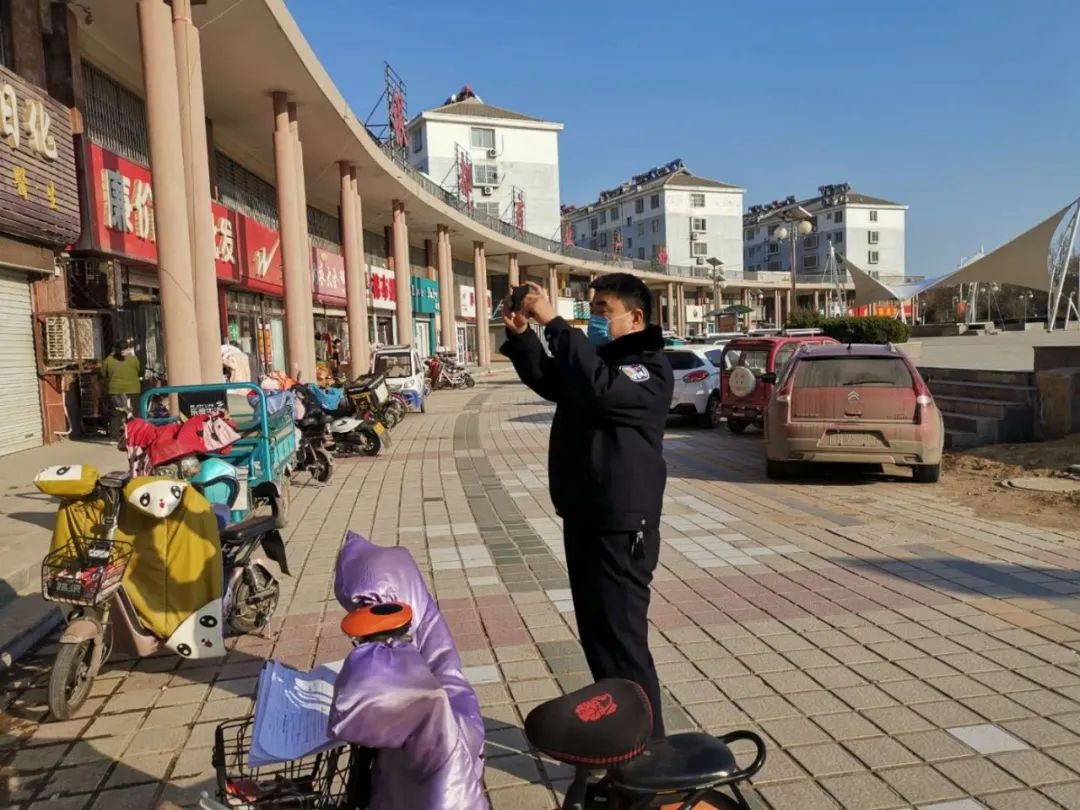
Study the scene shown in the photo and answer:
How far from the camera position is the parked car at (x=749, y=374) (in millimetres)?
12891

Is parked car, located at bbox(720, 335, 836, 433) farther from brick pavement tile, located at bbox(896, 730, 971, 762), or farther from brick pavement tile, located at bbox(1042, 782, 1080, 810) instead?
brick pavement tile, located at bbox(1042, 782, 1080, 810)

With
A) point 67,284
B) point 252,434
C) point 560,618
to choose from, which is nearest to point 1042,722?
point 560,618

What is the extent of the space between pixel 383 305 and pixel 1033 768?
30238mm

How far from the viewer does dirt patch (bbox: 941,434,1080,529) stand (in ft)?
24.0

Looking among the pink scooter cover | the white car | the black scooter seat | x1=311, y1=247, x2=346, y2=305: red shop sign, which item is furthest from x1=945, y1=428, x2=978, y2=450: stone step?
x1=311, y1=247, x2=346, y2=305: red shop sign

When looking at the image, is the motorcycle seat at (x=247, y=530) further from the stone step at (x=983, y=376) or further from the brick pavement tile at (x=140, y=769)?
the stone step at (x=983, y=376)

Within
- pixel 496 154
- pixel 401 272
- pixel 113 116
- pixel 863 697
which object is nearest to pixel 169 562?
pixel 863 697

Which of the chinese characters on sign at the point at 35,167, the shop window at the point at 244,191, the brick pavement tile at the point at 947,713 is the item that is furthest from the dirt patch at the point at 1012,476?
the shop window at the point at 244,191

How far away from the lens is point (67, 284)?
496 inches

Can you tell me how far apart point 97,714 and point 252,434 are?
13.3 feet

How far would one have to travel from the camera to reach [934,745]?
324cm

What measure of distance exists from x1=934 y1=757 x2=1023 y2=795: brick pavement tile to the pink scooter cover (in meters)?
1.98

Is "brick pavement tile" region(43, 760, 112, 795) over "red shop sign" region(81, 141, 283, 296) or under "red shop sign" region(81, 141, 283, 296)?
under

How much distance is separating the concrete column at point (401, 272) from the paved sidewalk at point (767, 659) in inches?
866
